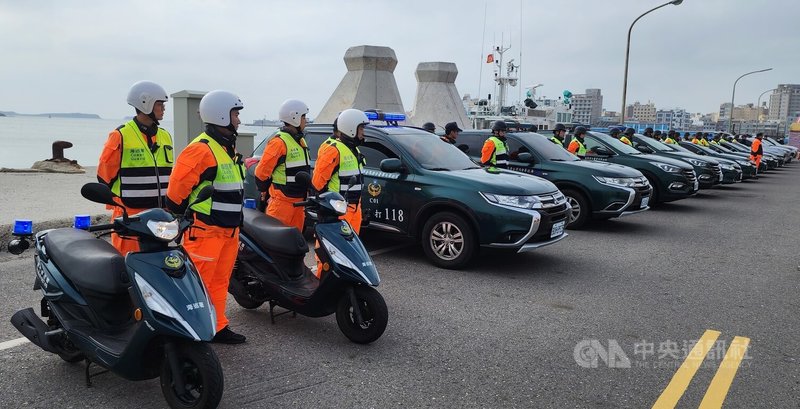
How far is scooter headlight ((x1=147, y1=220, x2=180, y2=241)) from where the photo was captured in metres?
3.07

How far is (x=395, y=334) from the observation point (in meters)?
4.48

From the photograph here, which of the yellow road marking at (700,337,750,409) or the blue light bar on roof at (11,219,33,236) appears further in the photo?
the yellow road marking at (700,337,750,409)

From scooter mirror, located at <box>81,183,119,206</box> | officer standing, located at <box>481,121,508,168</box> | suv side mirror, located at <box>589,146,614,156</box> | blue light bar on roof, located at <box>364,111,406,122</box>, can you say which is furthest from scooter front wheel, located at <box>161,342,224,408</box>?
suv side mirror, located at <box>589,146,614,156</box>

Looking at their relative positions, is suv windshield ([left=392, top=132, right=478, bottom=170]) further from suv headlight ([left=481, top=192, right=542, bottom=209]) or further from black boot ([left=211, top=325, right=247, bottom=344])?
black boot ([left=211, top=325, right=247, bottom=344])

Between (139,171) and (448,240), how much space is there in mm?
3383

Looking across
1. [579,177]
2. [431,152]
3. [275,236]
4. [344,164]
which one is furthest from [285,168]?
[579,177]

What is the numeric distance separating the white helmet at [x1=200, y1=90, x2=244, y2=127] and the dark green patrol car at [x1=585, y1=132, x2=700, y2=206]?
9.42 meters

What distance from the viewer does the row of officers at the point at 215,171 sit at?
380 centimetres

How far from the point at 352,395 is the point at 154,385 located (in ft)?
3.93

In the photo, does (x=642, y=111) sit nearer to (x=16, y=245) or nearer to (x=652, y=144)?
(x=652, y=144)

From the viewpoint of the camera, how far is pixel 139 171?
14.5 feet

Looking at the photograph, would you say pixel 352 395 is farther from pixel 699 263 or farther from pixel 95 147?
pixel 95 147

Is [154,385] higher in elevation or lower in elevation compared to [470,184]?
lower

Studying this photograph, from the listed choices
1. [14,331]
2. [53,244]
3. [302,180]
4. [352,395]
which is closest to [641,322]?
[352,395]
